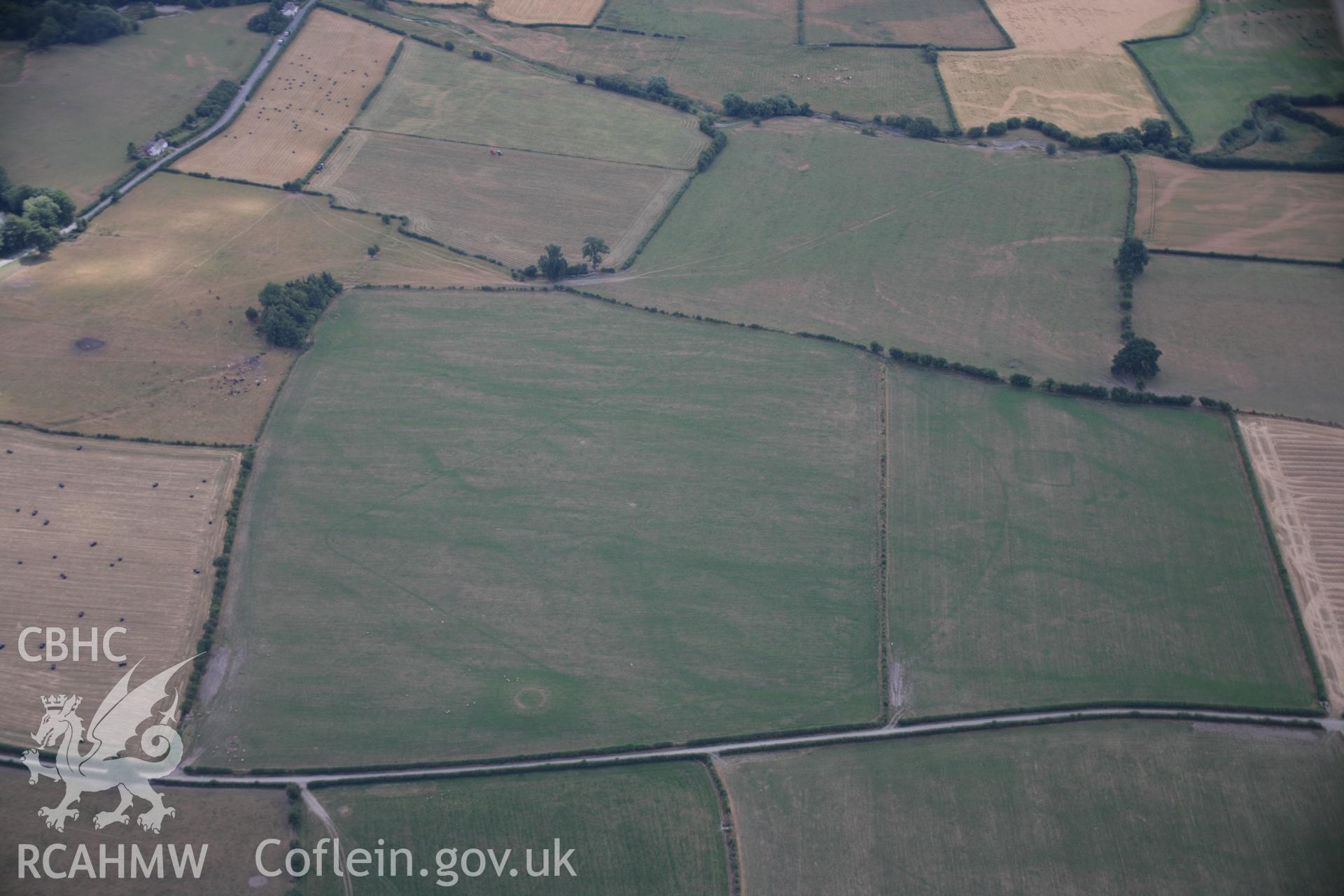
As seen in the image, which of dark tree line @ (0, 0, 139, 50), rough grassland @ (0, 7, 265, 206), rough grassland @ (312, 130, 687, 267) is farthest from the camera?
dark tree line @ (0, 0, 139, 50)

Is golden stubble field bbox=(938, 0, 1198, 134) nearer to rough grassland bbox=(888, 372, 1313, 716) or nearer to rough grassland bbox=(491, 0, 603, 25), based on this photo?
rough grassland bbox=(491, 0, 603, 25)

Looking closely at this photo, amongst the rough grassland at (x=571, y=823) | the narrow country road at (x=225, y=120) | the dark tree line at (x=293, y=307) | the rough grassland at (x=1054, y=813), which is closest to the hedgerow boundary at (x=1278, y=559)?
the rough grassland at (x=1054, y=813)

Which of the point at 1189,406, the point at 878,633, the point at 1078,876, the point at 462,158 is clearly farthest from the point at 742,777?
the point at 462,158

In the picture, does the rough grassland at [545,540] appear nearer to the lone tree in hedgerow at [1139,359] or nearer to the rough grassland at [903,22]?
the lone tree in hedgerow at [1139,359]

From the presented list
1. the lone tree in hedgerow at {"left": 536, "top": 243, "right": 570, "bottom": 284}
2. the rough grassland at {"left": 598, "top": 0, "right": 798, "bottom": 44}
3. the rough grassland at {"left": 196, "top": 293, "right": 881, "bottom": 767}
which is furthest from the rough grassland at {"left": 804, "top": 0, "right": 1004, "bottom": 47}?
the rough grassland at {"left": 196, "top": 293, "right": 881, "bottom": 767}

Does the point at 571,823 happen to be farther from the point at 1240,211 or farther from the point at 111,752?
the point at 1240,211

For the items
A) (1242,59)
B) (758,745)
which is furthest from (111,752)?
(1242,59)
